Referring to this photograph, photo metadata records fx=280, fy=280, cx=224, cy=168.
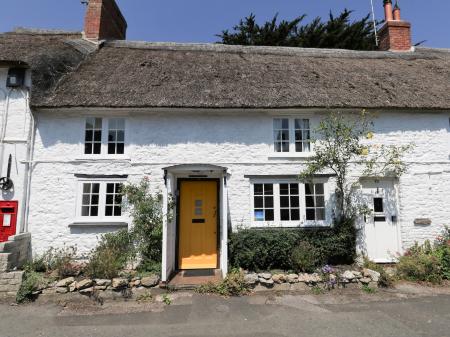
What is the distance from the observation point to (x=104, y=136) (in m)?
8.16

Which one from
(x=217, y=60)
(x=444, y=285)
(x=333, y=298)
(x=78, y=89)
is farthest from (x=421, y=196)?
(x=78, y=89)

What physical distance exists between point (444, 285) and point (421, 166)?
340cm

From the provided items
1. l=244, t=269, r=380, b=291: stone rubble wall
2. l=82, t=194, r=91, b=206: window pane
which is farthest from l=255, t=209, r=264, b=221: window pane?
l=82, t=194, r=91, b=206: window pane

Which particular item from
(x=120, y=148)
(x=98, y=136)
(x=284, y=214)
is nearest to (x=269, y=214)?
(x=284, y=214)

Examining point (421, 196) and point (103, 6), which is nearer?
point (421, 196)

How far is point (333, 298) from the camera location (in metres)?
6.12

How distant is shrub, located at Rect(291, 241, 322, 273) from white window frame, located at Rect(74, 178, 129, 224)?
15.0 ft

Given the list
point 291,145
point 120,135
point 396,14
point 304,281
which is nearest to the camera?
point 304,281

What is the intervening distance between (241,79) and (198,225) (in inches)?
194

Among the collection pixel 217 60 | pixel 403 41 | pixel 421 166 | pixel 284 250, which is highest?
pixel 403 41

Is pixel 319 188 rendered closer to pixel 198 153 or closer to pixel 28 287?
pixel 198 153

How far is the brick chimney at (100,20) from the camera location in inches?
452

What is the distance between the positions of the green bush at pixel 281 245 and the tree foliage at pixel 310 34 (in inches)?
583

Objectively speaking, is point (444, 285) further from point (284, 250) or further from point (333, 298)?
point (284, 250)
